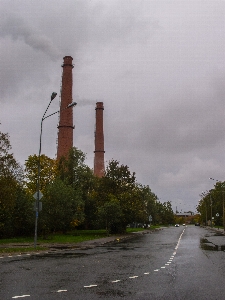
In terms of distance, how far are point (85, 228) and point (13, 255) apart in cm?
4647

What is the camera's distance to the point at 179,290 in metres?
9.19

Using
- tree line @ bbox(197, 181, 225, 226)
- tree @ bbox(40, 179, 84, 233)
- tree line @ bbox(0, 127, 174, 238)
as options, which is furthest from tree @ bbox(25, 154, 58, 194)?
tree line @ bbox(197, 181, 225, 226)

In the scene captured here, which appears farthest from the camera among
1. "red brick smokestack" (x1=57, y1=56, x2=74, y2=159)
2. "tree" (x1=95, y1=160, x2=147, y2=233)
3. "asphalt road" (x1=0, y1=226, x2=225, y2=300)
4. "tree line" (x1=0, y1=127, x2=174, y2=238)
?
"red brick smokestack" (x1=57, y1=56, x2=74, y2=159)

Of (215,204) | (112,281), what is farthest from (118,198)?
(215,204)

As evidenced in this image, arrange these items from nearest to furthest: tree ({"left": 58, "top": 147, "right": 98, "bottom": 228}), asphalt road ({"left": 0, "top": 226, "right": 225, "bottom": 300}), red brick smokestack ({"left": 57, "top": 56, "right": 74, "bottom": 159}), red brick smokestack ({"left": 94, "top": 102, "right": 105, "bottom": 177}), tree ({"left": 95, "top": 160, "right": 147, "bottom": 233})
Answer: asphalt road ({"left": 0, "top": 226, "right": 225, "bottom": 300}) < tree ({"left": 95, "top": 160, "right": 147, "bottom": 233}) < tree ({"left": 58, "top": 147, "right": 98, "bottom": 228}) < red brick smokestack ({"left": 57, "top": 56, "right": 74, "bottom": 159}) < red brick smokestack ({"left": 94, "top": 102, "right": 105, "bottom": 177})

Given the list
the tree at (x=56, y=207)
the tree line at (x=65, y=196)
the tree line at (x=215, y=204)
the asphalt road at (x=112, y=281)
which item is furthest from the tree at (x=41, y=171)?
the tree line at (x=215, y=204)

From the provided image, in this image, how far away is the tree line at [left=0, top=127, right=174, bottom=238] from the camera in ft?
107

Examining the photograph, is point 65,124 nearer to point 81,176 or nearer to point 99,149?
point 81,176

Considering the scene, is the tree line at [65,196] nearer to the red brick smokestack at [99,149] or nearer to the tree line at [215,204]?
the red brick smokestack at [99,149]

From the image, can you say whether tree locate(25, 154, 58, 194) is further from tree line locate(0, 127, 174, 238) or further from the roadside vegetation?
the roadside vegetation

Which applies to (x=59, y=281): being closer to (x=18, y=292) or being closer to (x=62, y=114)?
(x=18, y=292)

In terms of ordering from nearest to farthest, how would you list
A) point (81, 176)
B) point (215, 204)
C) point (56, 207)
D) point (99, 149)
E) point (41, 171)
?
point (56, 207) → point (41, 171) → point (81, 176) → point (99, 149) → point (215, 204)

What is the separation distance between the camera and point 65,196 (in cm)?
3525

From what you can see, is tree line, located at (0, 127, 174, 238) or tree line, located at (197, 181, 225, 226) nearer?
tree line, located at (0, 127, 174, 238)
